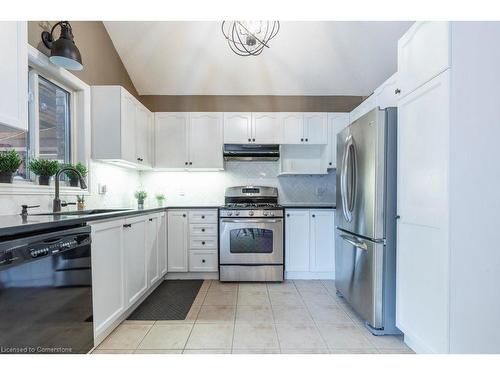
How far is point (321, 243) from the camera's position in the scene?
3.23 meters

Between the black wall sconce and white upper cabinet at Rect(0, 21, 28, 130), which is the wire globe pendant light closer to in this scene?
the black wall sconce

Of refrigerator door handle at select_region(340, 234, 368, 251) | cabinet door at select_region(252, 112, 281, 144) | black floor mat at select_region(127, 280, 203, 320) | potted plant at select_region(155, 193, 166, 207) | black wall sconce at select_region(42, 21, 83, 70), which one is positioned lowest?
black floor mat at select_region(127, 280, 203, 320)

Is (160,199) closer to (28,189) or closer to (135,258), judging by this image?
(135,258)

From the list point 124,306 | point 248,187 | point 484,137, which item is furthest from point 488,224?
point 248,187

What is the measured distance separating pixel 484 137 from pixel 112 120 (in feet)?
9.86

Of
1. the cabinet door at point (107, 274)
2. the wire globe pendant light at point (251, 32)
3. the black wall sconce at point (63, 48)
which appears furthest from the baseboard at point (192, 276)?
the wire globe pendant light at point (251, 32)

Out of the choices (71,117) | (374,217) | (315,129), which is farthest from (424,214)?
(71,117)

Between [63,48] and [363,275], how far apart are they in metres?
2.97

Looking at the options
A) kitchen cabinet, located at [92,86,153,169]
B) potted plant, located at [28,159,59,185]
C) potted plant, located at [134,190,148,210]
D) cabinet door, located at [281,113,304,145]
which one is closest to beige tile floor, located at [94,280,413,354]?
potted plant, located at [28,159,59,185]

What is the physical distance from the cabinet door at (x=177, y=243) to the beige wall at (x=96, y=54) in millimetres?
1744

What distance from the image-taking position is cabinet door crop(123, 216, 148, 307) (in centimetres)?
210

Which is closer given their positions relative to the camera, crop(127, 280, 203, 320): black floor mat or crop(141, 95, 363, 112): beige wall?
crop(127, 280, 203, 320): black floor mat

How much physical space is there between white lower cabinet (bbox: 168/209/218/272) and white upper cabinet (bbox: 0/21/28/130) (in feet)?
6.54

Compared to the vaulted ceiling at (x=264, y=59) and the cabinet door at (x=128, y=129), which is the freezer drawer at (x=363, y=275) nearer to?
the vaulted ceiling at (x=264, y=59)
